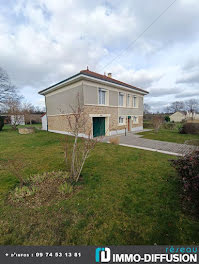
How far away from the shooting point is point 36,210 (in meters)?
2.38

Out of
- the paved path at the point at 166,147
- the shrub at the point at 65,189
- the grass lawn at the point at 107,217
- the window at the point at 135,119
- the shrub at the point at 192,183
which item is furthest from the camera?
Result: the window at the point at 135,119

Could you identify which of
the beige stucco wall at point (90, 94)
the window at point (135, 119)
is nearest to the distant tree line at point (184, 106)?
the window at point (135, 119)

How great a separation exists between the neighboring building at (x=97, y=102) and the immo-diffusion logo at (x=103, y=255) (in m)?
7.85

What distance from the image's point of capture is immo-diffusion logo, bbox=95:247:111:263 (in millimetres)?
1602

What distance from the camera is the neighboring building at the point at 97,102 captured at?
34.4ft

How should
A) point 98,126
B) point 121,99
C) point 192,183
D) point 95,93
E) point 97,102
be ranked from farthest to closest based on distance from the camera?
1. point 121,99
2. point 98,126
3. point 97,102
4. point 95,93
5. point 192,183

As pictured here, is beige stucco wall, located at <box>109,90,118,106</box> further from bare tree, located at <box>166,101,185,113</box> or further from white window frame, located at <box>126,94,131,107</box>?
bare tree, located at <box>166,101,185,113</box>

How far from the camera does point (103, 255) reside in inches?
64.5

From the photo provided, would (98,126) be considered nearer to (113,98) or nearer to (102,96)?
(102,96)

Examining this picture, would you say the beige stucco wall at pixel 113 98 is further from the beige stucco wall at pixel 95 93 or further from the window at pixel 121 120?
the window at pixel 121 120

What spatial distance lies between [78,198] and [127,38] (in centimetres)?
1042

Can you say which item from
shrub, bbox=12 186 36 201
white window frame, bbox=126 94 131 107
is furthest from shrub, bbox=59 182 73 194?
white window frame, bbox=126 94 131 107

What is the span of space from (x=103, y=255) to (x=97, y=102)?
1088 cm

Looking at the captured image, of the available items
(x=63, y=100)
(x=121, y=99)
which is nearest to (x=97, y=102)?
(x=63, y=100)
